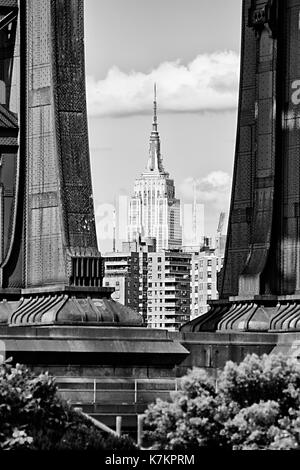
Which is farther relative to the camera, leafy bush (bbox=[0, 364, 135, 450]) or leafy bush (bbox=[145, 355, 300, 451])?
leafy bush (bbox=[145, 355, 300, 451])

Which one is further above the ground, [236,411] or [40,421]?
[236,411]

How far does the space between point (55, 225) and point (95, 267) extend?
1.78 meters

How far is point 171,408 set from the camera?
50781 mm

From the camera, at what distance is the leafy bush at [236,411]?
49969 mm

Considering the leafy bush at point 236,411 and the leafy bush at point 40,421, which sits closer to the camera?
the leafy bush at point 40,421

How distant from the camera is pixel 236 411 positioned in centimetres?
5078

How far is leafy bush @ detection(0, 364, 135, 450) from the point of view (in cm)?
4909

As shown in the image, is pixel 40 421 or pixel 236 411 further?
pixel 40 421

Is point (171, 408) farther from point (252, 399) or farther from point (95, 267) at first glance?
point (95, 267)

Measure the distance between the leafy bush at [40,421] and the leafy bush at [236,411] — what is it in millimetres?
1016

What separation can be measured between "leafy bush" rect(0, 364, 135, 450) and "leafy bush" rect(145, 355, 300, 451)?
102 centimetres

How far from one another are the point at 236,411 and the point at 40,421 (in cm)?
398
